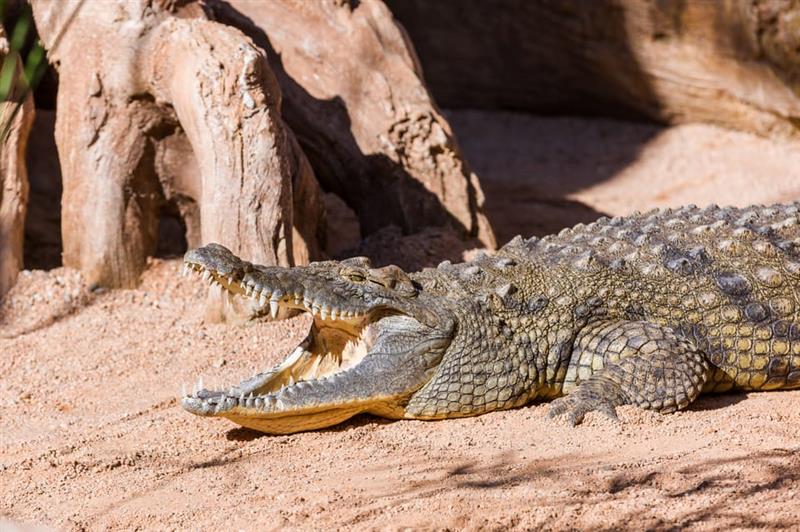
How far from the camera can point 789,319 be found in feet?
16.3

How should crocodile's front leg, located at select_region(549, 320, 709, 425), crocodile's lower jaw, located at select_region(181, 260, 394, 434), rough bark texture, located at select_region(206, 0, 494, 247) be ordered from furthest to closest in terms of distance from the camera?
rough bark texture, located at select_region(206, 0, 494, 247)
crocodile's front leg, located at select_region(549, 320, 709, 425)
crocodile's lower jaw, located at select_region(181, 260, 394, 434)

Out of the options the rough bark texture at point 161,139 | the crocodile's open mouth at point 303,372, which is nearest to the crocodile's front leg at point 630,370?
the crocodile's open mouth at point 303,372

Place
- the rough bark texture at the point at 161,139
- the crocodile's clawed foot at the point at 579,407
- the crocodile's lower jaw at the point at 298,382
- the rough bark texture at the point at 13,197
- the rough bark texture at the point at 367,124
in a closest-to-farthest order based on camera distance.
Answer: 1. the crocodile's lower jaw at the point at 298,382
2. the crocodile's clawed foot at the point at 579,407
3. the rough bark texture at the point at 161,139
4. the rough bark texture at the point at 13,197
5. the rough bark texture at the point at 367,124

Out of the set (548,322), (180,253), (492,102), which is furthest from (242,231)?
(492,102)

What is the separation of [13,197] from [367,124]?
7.50 feet

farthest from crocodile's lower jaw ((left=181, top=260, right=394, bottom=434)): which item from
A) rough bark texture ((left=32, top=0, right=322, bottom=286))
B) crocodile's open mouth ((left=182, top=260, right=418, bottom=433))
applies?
rough bark texture ((left=32, top=0, right=322, bottom=286))

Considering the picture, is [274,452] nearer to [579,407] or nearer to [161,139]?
[579,407]

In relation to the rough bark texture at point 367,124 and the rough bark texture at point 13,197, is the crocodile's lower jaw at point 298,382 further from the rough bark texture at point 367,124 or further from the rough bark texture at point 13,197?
the rough bark texture at point 367,124

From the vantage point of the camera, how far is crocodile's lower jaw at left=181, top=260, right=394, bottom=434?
4250 mm

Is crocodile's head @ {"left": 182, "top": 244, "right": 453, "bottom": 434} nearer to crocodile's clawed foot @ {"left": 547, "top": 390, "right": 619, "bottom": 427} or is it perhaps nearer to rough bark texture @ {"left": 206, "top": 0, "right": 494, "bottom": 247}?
crocodile's clawed foot @ {"left": 547, "top": 390, "right": 619, "bottom": 427}

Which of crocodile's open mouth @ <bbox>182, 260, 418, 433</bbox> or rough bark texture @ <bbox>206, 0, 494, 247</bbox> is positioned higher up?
rough bark texture @ <bbox>206, 0, 494, 247</bbox>

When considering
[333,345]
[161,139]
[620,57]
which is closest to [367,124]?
[161,139]

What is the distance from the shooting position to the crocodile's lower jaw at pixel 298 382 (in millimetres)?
4250

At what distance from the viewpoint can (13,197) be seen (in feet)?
21.0
